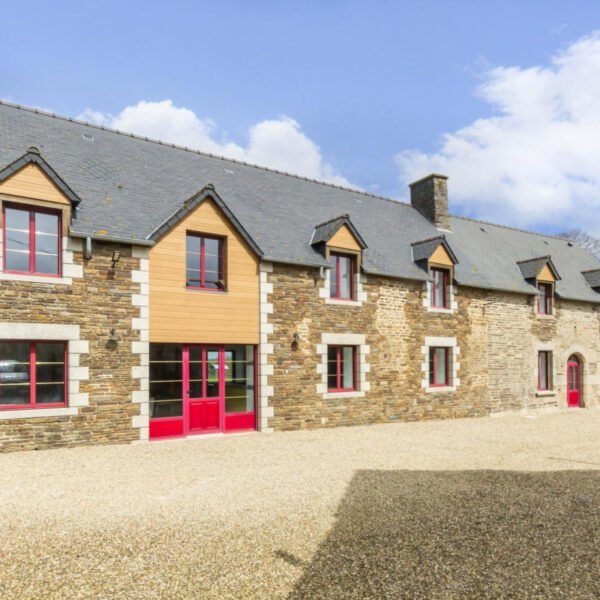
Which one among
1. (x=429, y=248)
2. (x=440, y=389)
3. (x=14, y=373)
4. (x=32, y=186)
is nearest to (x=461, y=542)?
(x=14, y=373)

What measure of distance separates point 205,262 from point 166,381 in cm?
311

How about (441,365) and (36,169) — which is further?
(441,365)

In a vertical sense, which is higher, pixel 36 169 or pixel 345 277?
pixel 36 169

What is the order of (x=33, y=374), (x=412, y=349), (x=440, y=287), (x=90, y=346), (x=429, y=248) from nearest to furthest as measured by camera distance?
(x=33, y=374) → (x=90, y=346) → (x=412, y=349) → (x=429, y=248) → (x=440, y=287)

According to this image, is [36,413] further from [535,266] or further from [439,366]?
[535,266]

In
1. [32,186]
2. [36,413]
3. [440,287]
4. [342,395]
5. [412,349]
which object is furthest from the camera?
[440,287]

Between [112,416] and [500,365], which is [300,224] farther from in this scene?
[500,365]

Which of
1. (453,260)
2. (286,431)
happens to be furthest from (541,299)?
(286,431)

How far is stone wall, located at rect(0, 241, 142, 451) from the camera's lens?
10.1 metres

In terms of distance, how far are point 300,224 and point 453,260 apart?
5570mm

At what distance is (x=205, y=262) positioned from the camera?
12.6 metres

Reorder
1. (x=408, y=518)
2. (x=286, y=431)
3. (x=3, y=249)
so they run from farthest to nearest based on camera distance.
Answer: (x=286, y=431), (x=3, y=249), (x=408, y=518)

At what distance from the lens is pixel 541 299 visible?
20094 millimetres

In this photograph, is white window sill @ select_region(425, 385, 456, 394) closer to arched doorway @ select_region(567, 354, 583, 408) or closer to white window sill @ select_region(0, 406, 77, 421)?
arched doorway @ select_region(567, 354, 583, 408)
